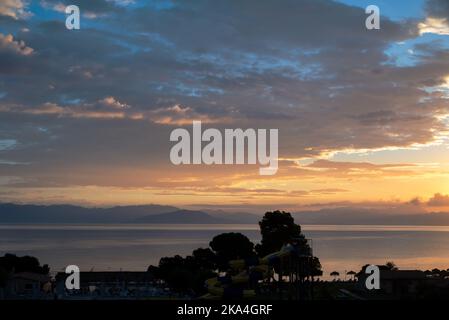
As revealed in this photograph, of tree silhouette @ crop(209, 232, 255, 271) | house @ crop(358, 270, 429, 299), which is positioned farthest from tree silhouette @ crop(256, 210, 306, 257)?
house @ crop(358, 270, 429, 299)

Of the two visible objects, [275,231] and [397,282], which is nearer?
[397,282]

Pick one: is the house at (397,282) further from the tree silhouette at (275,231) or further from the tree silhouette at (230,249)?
the tree silhouette at (230,249)

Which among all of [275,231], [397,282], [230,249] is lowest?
[397,282]

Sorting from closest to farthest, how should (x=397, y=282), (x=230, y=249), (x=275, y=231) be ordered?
(x=397, y=282) < (x=275, y=231) < (x=230, y=249)

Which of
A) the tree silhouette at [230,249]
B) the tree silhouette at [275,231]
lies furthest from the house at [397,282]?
the tree silhouette at [230,249]

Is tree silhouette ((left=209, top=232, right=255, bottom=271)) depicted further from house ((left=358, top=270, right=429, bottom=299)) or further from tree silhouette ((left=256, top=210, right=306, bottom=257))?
house ((left=358, top=270, right=429, bottom=299))

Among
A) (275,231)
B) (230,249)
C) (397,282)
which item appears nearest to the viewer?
(397,282)

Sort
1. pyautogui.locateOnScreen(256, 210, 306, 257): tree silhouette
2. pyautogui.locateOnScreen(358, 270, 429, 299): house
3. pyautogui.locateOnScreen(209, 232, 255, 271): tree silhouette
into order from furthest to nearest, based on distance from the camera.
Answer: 1. pyautogui.locateOnScreen(209, 232, 255, 271): tree silhouette
2. pyautogui.locateOnScreen(256, 210, 306, 257): tree silhouette
3. pyautogui.locateOnScreen(358, 270, 429, 299): house

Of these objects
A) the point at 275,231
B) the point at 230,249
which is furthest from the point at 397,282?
the point at 230,249

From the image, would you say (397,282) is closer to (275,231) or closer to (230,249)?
(275,231)

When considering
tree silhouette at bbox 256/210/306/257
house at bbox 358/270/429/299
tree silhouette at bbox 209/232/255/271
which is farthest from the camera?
tree silhouette at bbox 209/232/255/271

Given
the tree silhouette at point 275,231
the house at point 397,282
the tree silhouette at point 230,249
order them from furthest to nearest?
1. the tree silhouette at point 230,249
2. the tree silhouette at point 275,231
3. the house at point 397,282

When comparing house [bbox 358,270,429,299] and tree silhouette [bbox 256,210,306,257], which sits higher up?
tree silhouette [bbox 256,210,306,257]
